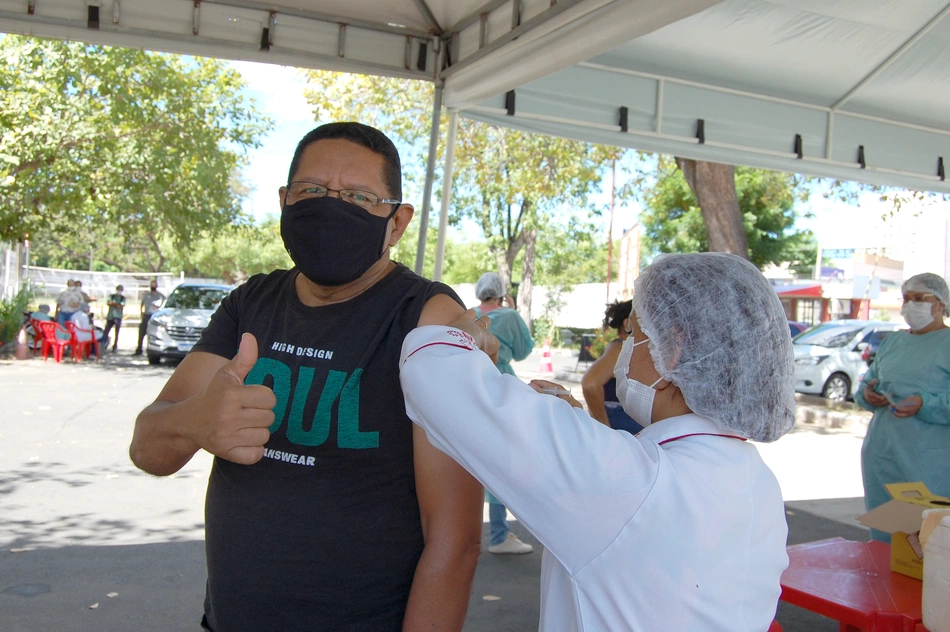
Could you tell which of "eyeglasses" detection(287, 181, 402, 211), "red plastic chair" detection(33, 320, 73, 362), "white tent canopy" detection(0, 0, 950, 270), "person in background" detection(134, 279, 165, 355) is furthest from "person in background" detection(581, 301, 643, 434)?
"person in background" detection(134, 279, 165, 355)

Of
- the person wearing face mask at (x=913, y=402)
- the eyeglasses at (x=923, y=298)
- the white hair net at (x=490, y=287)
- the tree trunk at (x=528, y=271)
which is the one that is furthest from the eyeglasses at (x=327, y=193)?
the tree trunk at (x=528, y=271)

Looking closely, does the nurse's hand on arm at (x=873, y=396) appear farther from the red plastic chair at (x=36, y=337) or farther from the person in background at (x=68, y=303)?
the red plastic chair at (x=36, y=337)

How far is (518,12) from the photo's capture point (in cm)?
390

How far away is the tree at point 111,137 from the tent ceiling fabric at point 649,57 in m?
10.3

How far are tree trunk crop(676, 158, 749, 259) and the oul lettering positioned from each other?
27.7 feet

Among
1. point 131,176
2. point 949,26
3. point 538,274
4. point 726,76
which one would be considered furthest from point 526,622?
point 538,274

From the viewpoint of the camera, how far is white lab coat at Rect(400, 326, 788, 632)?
3.69 ft

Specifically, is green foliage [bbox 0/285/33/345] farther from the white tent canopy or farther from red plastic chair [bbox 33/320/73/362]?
the white tent canopy

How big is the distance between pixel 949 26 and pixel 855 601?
13.2 ft

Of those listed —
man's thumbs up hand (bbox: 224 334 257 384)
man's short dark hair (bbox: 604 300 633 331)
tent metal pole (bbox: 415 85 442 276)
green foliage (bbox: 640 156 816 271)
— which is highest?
green foliage (bbox: 640 156 816 271)

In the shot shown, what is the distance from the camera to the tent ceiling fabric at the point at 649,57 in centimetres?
397

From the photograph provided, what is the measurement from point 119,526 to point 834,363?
12.5m

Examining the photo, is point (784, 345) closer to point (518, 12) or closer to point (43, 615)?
point (518, 12)

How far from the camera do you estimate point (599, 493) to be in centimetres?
112
